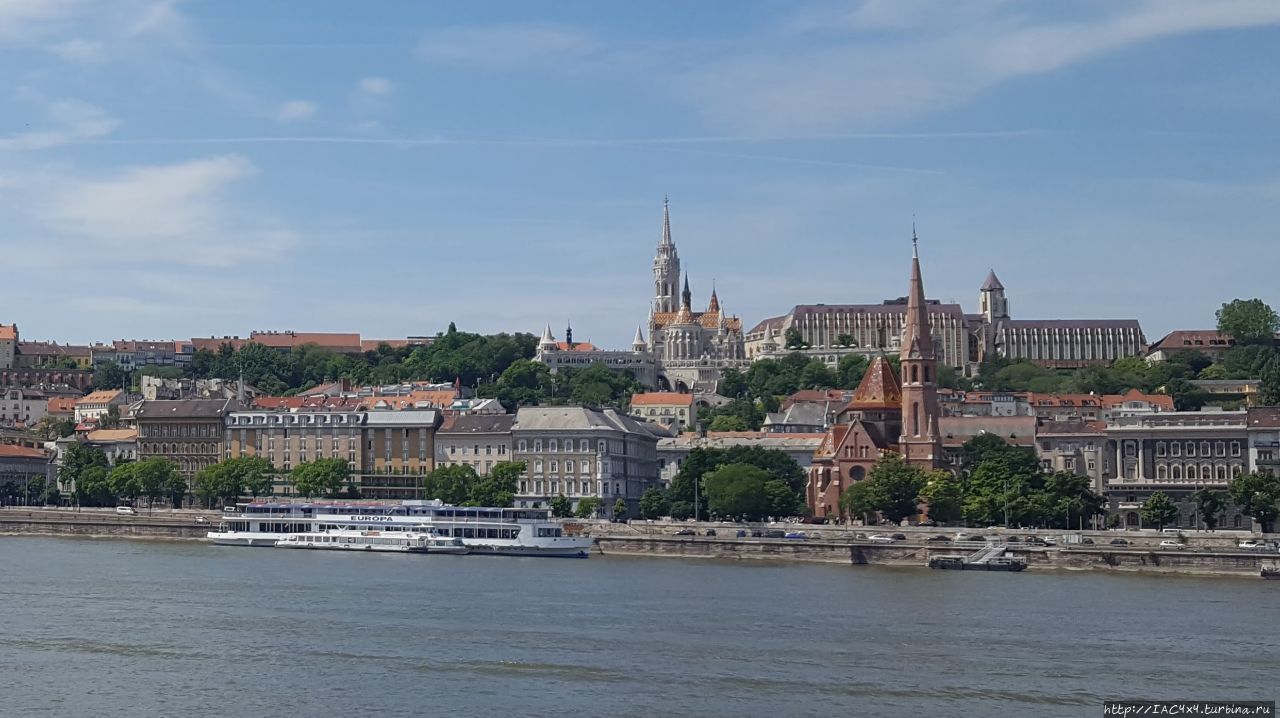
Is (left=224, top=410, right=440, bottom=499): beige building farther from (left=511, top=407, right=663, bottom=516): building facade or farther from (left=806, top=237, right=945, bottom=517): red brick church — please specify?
(left=806, top=237, right=945, bottom=517): red brick church

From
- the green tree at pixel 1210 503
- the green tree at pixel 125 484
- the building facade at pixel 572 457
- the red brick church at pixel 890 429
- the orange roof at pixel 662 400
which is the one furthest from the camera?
the orange roof at pixel 662 400

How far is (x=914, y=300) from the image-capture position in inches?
3903

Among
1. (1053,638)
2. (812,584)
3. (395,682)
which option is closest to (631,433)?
(812,584)

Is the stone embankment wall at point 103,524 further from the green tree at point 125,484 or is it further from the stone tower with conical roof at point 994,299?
the stone tower with conical roof at point 994,299

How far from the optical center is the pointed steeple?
314ft

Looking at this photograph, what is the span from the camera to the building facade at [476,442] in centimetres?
10238

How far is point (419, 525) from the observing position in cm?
7750

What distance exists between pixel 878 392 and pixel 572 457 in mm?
16044

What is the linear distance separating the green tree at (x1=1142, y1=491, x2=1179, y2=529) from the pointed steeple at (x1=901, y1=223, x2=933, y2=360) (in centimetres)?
1548

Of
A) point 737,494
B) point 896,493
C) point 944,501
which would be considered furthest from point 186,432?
point 944,501

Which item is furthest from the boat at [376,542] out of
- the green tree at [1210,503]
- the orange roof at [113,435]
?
the orange roof at [113,435]

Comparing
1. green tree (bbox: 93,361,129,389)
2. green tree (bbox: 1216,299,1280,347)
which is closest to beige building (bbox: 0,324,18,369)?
green tree (bbox: 93,361,129,389)

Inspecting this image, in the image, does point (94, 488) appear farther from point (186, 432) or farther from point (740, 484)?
point (740, 484)

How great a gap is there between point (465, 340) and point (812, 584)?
115680 mm
